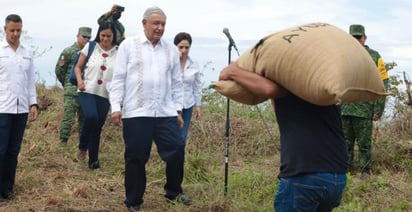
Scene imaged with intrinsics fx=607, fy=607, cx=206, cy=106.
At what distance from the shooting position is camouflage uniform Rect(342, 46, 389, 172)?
647cm

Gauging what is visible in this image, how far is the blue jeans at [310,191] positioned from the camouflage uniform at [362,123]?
3.59 metres

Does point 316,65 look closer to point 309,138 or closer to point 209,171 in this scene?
point 309,138

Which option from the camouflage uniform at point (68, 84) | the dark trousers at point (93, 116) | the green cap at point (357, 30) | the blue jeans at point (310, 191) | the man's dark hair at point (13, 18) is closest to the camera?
the blue jeans at point (310, 191)

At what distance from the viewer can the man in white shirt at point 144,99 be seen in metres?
4.88

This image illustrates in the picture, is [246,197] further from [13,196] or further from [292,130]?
[292,130]

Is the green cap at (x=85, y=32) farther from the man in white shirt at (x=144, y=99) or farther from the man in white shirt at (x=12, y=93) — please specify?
the man in white shirt at (x=144, y=99)

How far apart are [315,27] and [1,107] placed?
321 cm

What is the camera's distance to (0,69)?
5273mm

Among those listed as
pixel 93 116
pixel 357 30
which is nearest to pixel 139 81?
pixel 93 116

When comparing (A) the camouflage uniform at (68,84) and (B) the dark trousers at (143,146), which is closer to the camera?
(B) the dark trousers at (143,146)

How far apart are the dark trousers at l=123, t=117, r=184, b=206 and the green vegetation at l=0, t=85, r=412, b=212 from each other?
13.2 inches

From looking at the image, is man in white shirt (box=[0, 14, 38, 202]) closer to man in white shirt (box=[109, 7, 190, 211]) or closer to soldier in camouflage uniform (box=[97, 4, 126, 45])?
man in white shirt (box=[109, 7, 190, 211])

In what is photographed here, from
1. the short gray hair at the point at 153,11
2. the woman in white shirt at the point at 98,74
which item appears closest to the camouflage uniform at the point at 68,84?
the woman in white shirt at the point at 98,74

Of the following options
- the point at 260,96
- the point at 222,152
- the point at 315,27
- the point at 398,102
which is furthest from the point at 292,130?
the point at 398,102
